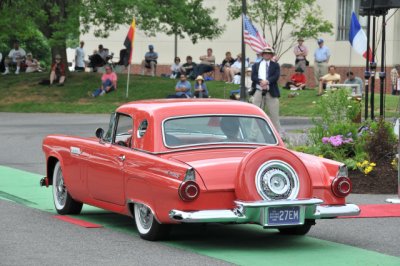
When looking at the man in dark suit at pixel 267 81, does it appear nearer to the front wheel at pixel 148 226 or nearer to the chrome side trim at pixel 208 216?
the front wheel at pixel 148 226

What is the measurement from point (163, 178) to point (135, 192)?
60 cm

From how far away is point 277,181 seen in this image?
32.9ft

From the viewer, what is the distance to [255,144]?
36.2ft

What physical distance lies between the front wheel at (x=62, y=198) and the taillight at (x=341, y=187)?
3433 millimetres

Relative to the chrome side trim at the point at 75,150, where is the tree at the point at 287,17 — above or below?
above

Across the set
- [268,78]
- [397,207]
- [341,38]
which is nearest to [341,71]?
[341,38]

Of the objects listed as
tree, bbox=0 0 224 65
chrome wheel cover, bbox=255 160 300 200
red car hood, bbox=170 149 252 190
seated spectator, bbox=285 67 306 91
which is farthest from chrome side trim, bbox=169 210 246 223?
tree, bbox=0 0 224 65

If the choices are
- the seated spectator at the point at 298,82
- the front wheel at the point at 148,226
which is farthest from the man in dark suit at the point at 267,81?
the seated spectator at the point at 298,82

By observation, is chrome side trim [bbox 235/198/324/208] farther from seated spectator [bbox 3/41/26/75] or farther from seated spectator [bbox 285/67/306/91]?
seated spectator [bbox 3/41/26/75]

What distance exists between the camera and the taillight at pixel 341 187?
10398mm

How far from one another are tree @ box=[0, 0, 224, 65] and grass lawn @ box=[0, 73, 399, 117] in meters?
1.66

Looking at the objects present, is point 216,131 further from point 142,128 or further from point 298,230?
point 298,230

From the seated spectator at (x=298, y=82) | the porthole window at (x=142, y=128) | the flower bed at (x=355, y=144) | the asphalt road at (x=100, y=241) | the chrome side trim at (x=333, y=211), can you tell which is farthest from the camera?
the seated spectator at (x=298, y=82)

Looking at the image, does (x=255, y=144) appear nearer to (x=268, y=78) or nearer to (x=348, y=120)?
(x=348, y=120)
